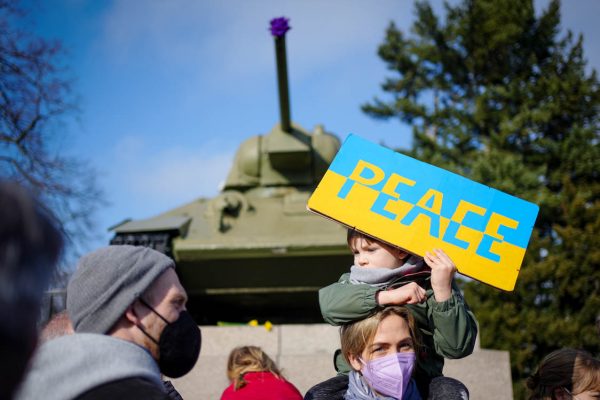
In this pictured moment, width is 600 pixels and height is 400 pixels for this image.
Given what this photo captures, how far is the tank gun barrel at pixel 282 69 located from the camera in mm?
7156

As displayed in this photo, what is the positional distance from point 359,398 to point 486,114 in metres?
19.6

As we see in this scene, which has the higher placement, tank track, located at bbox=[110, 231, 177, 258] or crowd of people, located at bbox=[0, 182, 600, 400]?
crowd of people, located at bbox=[0, 182, 600, 400]

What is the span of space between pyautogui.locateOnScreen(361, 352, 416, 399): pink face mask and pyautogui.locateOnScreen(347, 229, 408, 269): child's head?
47 cm

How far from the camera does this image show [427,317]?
2.89 m

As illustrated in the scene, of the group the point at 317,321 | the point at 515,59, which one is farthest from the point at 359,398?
the point at 515,59

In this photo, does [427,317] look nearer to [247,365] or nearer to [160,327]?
[160,327]

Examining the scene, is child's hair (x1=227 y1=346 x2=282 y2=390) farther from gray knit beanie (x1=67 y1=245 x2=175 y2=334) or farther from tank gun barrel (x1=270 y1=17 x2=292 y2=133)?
tank gun barrel (x1=270 y1=17 x2=292 y2=133)

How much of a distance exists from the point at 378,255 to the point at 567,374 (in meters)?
1.28

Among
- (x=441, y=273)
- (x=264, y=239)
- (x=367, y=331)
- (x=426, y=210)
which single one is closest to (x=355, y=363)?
(x=367, y=331)

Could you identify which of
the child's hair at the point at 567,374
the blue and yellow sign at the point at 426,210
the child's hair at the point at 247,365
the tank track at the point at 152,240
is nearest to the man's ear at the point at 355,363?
the blue and yellow sign at the point at 426,210

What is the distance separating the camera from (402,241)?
9.49 ft

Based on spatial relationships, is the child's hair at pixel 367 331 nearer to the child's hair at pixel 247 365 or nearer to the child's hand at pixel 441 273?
the child's hand at pixel 441 273

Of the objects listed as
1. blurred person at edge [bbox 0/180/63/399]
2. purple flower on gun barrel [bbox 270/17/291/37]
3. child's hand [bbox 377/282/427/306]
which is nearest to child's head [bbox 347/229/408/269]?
child's hand [bbox 377/282/427/306]

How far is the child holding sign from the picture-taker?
2.62 meters
